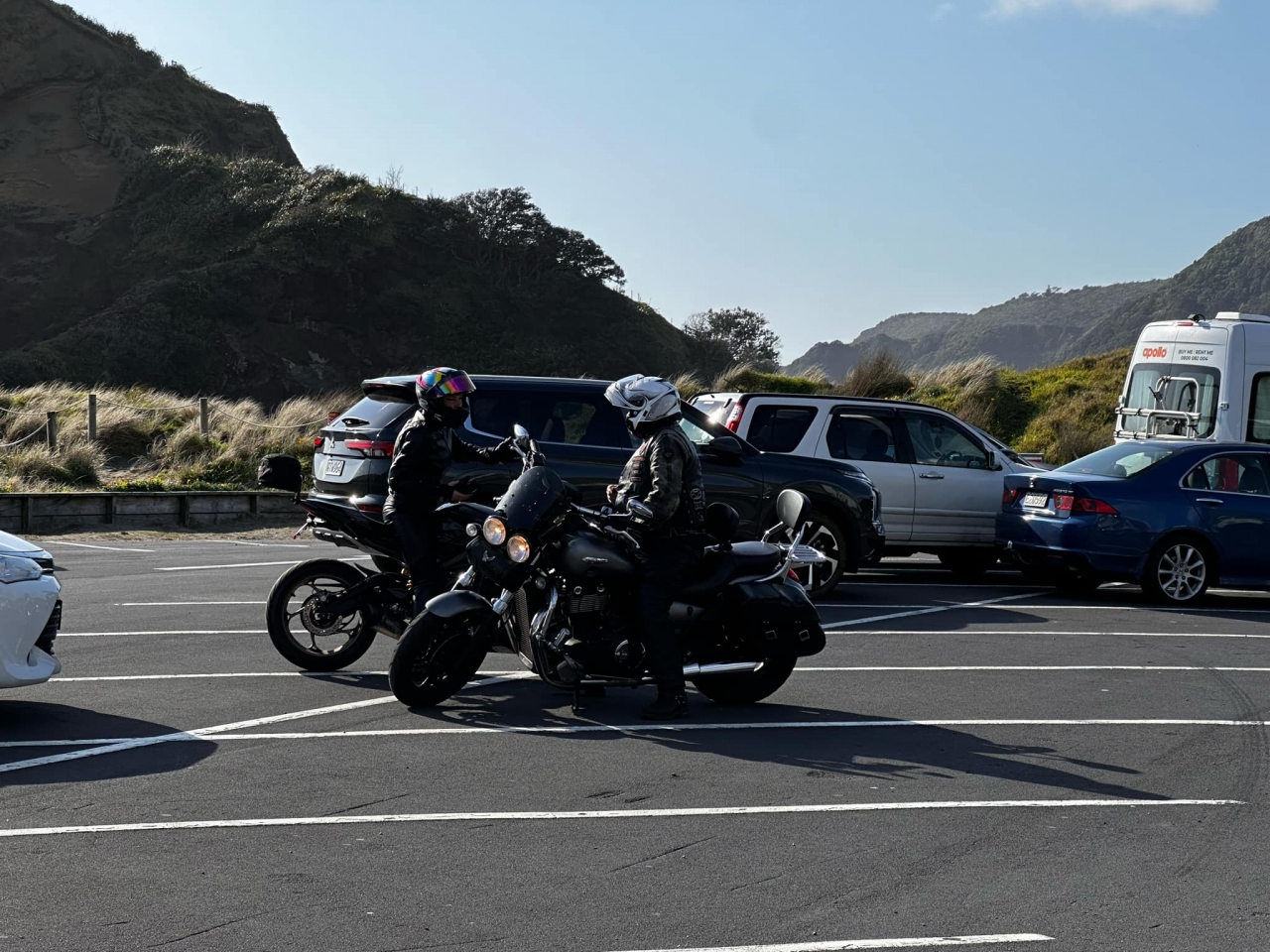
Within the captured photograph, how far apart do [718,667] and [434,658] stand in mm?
1648

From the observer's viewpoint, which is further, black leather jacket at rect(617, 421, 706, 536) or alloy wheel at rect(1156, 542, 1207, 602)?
alloy wheel at rect(1156, 542, 1207, 602)

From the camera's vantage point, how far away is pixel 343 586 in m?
9.71

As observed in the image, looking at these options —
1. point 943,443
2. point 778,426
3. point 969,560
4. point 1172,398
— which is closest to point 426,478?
point 778,426

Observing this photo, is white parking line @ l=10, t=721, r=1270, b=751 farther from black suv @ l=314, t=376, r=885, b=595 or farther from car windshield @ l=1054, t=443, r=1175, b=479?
car windshield @ l=1054, t=443, r=1175, b=479

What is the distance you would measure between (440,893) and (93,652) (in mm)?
5868

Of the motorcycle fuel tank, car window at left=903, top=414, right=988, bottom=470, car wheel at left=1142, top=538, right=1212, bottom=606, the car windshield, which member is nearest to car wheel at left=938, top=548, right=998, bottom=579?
car window at left=903, top=414, right=988, bottom=470

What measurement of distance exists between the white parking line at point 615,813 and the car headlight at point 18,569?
222cm

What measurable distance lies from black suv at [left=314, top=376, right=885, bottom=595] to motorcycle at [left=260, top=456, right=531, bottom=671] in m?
2.55

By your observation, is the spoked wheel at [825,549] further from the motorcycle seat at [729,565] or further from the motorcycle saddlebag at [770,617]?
the motorcycle saddlebag at [770,617]

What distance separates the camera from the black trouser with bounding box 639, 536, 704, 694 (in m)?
8.40

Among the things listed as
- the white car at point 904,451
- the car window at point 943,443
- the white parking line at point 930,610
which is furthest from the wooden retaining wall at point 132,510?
the white parking line at point 930,610

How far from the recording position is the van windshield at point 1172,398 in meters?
19.8

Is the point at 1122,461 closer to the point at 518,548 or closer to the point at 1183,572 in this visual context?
the point at 1183,572

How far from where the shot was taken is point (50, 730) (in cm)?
790
